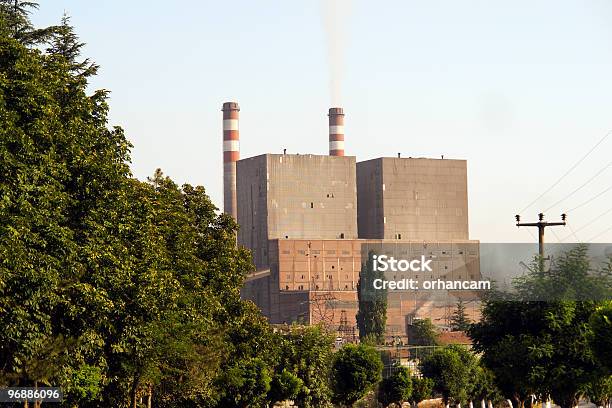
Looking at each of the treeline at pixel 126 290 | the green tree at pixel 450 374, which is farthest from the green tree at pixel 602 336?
the green tree at pixel 450 374

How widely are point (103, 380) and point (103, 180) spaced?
7610mm

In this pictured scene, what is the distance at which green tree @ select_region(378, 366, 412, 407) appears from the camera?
84375mm

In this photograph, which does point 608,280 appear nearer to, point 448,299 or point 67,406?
point 67,406

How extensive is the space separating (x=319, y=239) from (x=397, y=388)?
107579 millimetres

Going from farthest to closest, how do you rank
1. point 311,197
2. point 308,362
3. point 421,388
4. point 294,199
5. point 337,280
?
point 311,197 → point 294,199 → point 337,280 → point 421,388 → point 308,362

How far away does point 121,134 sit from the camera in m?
44.1

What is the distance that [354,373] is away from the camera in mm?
78500

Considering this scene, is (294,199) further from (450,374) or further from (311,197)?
(450,374)

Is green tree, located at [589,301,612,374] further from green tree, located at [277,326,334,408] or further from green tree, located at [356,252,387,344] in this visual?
green tree, located at [356,252,387,344]

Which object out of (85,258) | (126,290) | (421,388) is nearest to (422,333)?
(421,388)

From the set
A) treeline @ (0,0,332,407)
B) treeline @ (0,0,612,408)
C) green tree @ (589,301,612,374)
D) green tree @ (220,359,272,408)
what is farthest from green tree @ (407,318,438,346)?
green tree @ (589,301,612,374)

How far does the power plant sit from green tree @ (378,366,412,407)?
96219mm

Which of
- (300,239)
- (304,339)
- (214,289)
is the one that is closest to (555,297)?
(214,289)

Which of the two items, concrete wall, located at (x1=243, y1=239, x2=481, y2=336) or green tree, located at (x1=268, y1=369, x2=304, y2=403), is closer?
green tree, located at (x1=268, y1=369, x2=304, y2=403)
